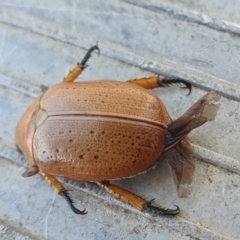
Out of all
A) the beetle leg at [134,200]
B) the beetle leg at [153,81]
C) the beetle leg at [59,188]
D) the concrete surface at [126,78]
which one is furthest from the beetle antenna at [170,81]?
the beetle leg at [59,188]

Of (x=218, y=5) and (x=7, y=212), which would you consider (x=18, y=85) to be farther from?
(x=218, y=5)

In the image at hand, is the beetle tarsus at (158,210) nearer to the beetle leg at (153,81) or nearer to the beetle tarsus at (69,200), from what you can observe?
the beetle tarsus at (69,200)

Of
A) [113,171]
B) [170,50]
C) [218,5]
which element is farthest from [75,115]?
[218,5]

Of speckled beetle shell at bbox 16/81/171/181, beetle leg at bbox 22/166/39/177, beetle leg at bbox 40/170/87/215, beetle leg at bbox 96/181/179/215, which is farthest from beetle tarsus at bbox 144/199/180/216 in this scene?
beetle leg at bbox 22/166/39/177

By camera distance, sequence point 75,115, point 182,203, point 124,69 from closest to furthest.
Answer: point 75,115 < point 182,203 < point 124,69

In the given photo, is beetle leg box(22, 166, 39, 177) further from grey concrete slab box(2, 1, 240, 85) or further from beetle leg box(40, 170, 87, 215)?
grey concrete slab box(2, 1, 240, 85)

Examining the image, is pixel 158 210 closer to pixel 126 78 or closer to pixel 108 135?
pixel 108 135
